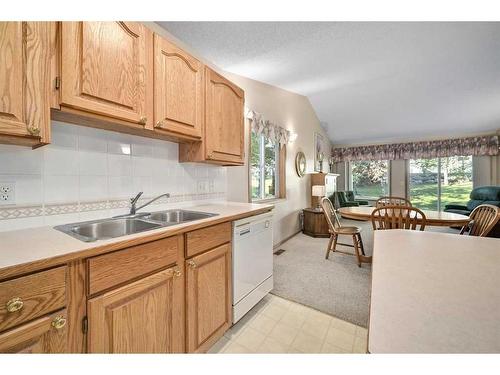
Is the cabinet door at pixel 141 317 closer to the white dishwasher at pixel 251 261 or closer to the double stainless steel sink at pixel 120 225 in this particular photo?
the double stainless steel sink at pixel 120 225

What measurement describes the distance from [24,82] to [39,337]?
3.18ft

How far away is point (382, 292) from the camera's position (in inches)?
19.6

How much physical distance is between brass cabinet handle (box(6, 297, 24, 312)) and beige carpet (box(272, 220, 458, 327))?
1.82 m

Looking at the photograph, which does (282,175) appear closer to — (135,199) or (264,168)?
(264,168)

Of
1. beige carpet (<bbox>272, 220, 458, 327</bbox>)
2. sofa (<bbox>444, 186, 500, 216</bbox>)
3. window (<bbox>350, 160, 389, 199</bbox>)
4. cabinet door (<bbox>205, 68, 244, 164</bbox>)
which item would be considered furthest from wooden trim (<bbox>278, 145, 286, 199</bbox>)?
window (<bbox>350, 160, 389, 199</bbox>)

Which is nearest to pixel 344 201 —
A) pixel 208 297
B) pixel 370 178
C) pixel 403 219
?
pixel 370 178

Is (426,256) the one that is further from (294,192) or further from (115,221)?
(294,192)

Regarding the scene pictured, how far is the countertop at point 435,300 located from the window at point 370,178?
646 centimetres

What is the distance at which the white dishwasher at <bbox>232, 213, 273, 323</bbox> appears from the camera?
1.55 m

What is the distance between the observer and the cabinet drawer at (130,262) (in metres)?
0.85

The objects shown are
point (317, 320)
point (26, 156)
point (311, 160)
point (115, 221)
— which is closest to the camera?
point (26, 156)
